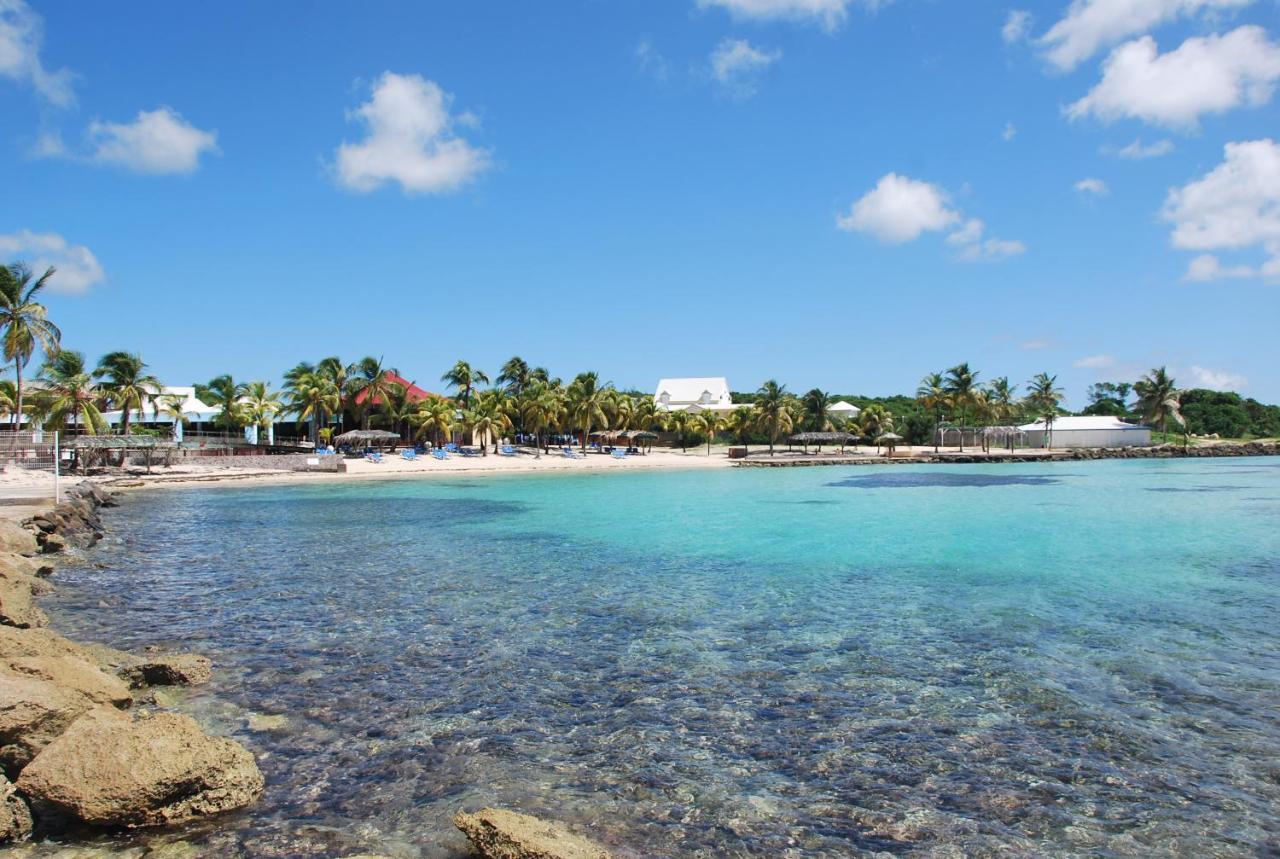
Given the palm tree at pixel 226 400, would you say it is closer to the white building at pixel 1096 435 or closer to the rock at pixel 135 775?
the rock at pixel 135 775

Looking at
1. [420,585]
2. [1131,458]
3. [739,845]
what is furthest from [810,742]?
[1131,458]

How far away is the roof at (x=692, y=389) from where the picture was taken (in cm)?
9731

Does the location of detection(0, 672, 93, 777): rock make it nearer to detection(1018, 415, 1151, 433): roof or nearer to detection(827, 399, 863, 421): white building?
detection(827, 399, 863, 421): white building

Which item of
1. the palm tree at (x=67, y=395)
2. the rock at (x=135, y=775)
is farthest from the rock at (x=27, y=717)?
the palm tree at (x=67, y=395)

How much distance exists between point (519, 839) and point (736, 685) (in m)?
4.49

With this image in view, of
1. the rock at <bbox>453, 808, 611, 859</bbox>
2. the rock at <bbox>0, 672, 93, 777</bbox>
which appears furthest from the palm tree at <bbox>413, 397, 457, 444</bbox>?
the rock at <bbox>453, 808, 611, 859</bbox>

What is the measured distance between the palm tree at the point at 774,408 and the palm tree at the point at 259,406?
44362 mm

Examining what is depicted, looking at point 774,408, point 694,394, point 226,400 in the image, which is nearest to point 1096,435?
point 774,408

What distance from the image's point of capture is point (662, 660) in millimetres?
9906

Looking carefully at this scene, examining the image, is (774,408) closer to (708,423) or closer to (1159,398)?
(708,423)

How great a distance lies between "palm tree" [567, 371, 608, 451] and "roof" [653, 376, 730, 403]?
32.5 m

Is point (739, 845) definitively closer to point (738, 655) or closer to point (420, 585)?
point (738, 655)

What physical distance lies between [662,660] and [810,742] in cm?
297

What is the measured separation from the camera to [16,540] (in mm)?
17688
